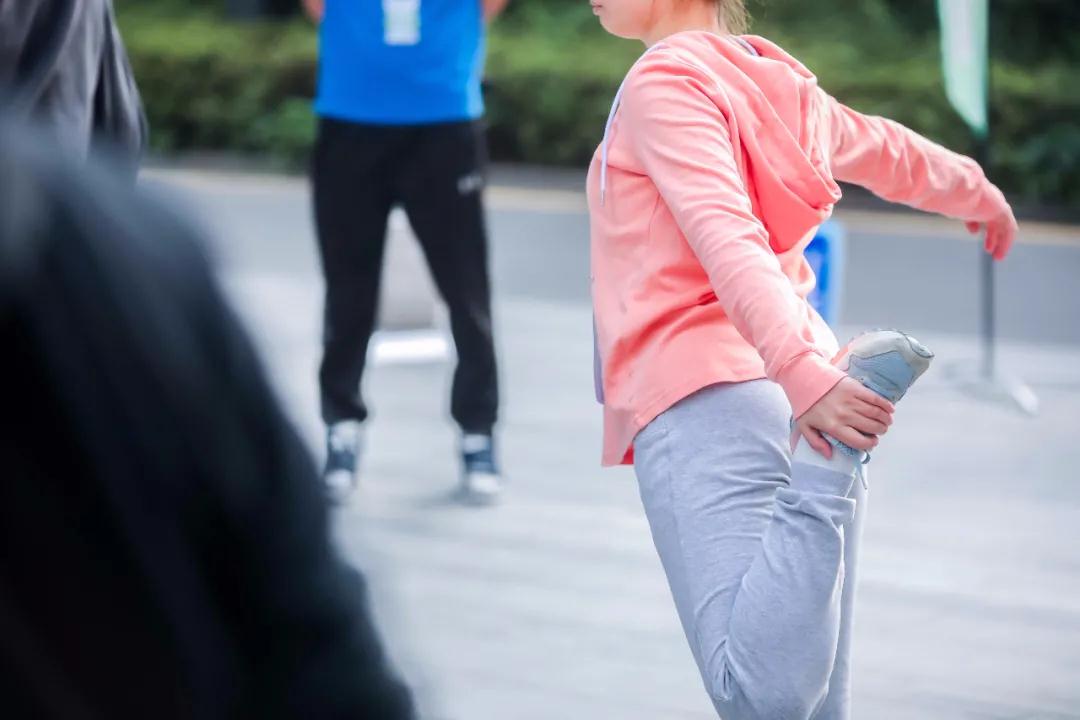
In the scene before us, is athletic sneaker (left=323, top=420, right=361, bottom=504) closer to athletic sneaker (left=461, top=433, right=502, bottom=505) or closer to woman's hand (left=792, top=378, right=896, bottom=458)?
athletic sneaker (left=461, top=433, right=502, bottom=505)

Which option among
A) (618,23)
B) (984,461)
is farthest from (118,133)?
(984,461)

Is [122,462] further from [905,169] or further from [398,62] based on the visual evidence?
[398,62]

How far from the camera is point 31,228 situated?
958 mm

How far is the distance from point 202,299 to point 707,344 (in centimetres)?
162

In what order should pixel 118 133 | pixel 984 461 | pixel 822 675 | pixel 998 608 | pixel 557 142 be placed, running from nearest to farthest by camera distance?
pixel 822 675 → pixel 118 133 → pixel 998 608 → pixel 984 461 → pixel 557 142

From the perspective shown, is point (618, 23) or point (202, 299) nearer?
point (202, 299)

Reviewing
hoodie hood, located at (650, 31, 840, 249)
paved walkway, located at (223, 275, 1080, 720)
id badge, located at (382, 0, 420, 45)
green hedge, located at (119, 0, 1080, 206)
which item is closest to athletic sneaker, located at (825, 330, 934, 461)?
hoodie hood, located at (650, 31, 840, 249)

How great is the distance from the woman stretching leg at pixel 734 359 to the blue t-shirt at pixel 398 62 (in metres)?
2.69

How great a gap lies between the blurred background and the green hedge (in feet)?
0.12

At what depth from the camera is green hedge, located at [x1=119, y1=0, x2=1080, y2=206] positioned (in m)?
14.2

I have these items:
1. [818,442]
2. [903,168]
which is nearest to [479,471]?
[903,168]

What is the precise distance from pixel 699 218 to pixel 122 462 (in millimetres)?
1541

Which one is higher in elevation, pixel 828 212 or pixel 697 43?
pixel 697 43

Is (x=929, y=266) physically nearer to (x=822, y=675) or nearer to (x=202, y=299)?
(x=822, y=675)
